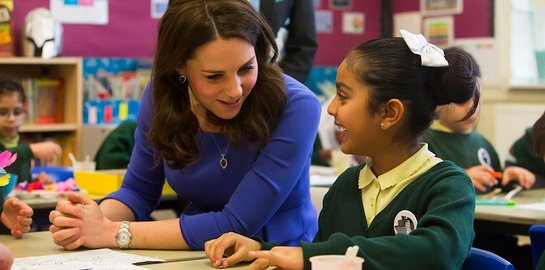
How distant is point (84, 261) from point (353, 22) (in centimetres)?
529

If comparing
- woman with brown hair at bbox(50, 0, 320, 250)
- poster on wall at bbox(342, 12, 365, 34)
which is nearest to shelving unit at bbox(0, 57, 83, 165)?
poster on wall at bbox(342, 12, 365, 34)

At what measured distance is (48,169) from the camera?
12.9 feet

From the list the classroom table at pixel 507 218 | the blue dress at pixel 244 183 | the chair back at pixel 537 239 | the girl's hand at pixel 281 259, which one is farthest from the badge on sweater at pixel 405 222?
the classroom table at pixel 507 218

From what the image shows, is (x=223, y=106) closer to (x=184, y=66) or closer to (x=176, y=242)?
(x=184, y=66)

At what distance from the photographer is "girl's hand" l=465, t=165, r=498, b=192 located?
10.8ft

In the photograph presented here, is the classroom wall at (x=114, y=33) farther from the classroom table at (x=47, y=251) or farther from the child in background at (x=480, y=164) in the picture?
the classroom table at (x=47, y=251)

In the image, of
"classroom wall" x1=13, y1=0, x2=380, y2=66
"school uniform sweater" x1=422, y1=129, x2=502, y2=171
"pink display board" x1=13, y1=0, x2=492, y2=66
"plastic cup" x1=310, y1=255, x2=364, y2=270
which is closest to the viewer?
"plastic cup" x1=310, y1=255, x2=364, y2=270

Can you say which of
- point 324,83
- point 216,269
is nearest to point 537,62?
point 324,83

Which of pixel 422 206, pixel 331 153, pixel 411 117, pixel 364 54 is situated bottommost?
pixel 331 153

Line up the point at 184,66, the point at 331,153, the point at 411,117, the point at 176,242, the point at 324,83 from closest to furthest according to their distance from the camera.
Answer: the point at 411,117
the point at 176,242
the point at 184,66
the point at 331,153
the point at 324,83

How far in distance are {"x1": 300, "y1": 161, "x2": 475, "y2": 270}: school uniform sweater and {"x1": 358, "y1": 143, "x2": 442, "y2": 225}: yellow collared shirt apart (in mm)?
20

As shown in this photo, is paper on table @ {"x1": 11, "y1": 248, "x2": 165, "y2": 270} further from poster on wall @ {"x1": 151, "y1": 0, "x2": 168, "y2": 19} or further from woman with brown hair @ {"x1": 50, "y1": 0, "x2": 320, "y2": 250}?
poster on wall @ {"x1": 151, "y1": 0, "x2": 168, "y2": 19}

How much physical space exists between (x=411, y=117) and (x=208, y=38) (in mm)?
533

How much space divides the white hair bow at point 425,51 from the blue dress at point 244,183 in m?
0.41
